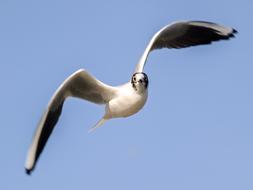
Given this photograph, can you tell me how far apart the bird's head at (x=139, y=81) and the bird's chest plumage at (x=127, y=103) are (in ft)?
0.21

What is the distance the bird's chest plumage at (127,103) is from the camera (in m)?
8.34

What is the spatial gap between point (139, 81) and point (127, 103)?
0.29m

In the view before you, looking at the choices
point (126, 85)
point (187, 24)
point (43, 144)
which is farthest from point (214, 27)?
point (43, 144)

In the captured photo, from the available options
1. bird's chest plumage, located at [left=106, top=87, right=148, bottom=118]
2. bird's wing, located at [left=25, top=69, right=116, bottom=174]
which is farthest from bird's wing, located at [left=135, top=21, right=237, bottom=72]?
bird's chest plumage, located at [left=106, top=87, right=148, bottom=118]

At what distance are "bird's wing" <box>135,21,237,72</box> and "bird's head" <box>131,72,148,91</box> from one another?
136cm

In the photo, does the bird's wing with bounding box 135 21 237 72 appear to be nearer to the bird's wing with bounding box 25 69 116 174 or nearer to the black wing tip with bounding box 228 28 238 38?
the black wing tip with bounding box 228 28 238 38

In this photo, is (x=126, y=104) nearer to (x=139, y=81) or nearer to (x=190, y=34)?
(x=139, y=81)

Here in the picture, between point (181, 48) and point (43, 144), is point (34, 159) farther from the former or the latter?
point (181, 48)

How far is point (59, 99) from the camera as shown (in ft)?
29.3

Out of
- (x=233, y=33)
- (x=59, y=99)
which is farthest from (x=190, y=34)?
(x=59, y=99)

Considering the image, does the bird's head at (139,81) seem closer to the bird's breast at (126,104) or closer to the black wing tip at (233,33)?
the bird's breast at (126,104)

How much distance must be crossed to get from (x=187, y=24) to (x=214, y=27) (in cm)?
42

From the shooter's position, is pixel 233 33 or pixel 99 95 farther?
pixel 233 33

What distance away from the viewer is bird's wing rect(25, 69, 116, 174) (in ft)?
29.0
